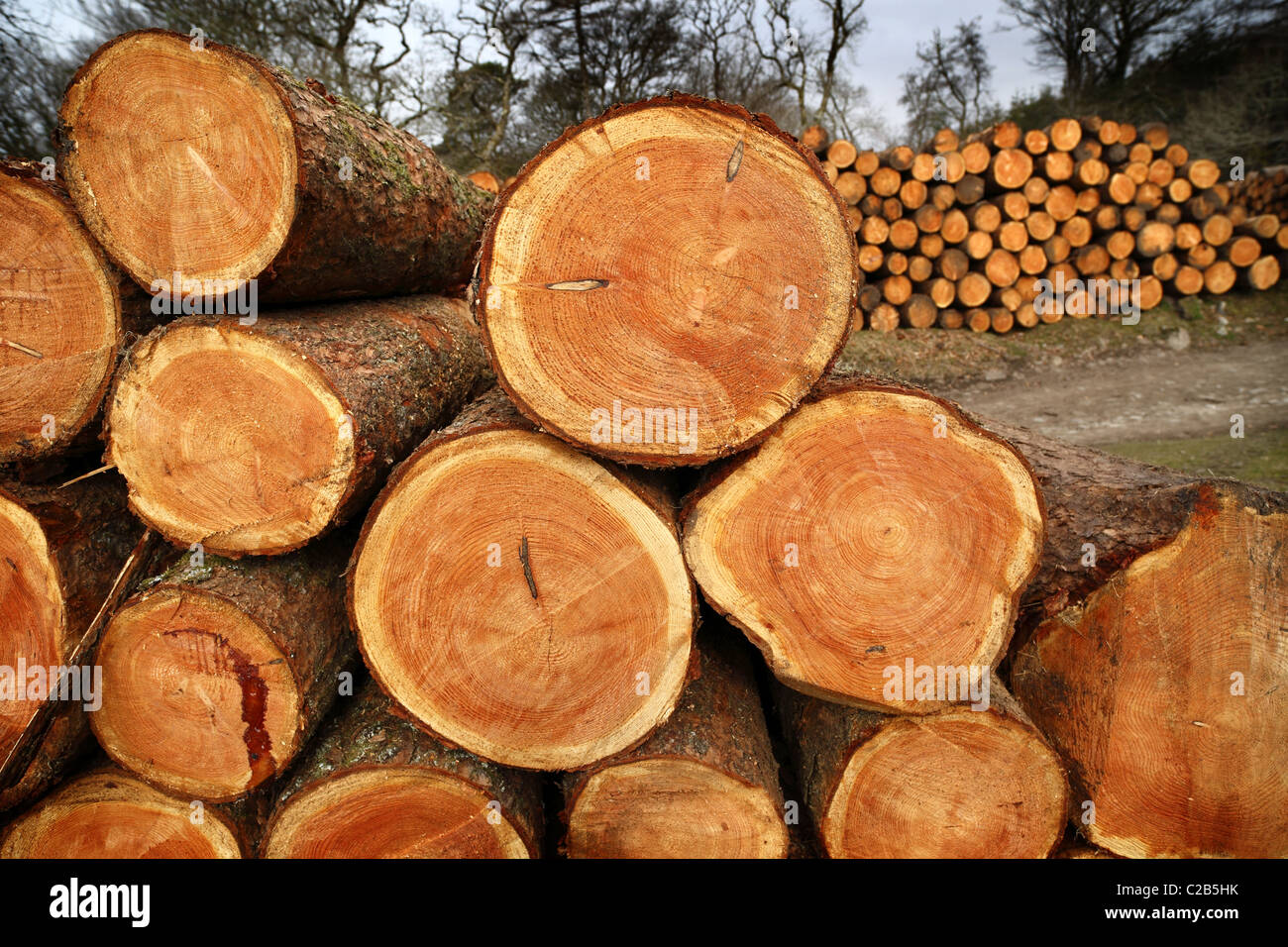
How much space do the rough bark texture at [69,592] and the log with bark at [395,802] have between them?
0.71 meters

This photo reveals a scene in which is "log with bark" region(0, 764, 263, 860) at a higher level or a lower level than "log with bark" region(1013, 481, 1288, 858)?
lower

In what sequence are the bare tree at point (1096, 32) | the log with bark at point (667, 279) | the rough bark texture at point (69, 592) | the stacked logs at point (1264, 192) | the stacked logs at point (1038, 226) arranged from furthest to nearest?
the bare tree at point (1096, 32) → the stacked logs at point (1264, 192) → the stacked logs at point (1038, 226) → the rough bark texture at point (69, 592) → the log with bark at point (667, 279)

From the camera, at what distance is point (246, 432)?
5.93ft

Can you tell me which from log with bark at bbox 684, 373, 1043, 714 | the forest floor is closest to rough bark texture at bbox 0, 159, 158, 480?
log with bark at bbox 684, 373, 1043, 714

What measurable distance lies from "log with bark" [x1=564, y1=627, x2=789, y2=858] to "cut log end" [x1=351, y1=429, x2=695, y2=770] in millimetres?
120

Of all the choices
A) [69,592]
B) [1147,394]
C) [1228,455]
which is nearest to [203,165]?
[69,592]

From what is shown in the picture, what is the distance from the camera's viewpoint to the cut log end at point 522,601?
1681 mm

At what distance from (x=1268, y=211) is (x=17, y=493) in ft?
36.4

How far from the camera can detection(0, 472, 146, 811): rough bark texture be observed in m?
1.97

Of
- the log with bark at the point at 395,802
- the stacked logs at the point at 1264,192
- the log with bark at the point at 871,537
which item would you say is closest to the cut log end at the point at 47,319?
the log with bark at the point at 395,802

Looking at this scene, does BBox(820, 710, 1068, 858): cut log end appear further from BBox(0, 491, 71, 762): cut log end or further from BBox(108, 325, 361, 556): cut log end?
BBox(0, 491, 71, 762): cut log end

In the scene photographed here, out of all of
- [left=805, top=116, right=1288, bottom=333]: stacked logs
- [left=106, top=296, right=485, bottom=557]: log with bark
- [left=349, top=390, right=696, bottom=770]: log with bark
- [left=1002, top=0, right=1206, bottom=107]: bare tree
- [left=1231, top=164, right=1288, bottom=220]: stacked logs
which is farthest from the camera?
[left=1002, top=0, right=1206, bottom=107]: bare tree

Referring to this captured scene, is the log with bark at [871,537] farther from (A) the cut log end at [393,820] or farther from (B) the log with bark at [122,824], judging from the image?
(B) the log with bark at [122,824]

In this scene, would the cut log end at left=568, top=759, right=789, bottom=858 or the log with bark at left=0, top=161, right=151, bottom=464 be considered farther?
the log with bark at left=0, top=161, right=151, bottom=464
